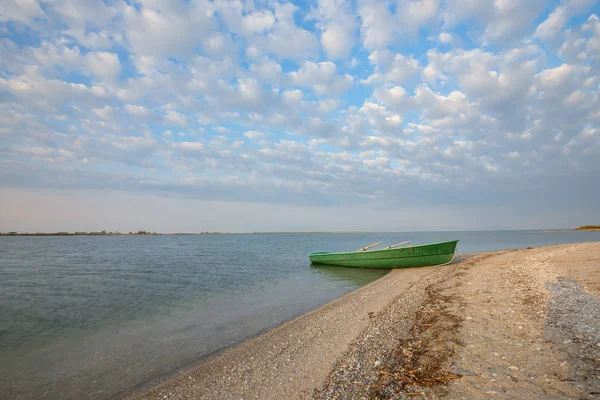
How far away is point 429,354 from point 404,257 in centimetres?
1748

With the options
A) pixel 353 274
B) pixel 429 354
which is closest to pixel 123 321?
pixel 429 354

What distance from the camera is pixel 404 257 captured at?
2184 centimetres

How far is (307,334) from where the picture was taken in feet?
26.8

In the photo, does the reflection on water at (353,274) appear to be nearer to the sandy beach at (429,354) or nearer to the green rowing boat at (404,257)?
the green rowing boat at (404,257)

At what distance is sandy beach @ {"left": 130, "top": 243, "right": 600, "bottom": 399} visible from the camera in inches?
171

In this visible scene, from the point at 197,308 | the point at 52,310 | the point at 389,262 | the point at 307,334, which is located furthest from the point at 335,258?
the point at 52,310

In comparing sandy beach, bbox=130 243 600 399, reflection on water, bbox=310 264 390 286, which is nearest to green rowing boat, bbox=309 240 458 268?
reflection on water, bbox=310 264 390 286

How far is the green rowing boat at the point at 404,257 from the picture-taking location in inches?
818

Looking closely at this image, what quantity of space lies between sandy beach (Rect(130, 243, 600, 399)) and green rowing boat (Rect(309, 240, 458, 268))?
35.4 feet

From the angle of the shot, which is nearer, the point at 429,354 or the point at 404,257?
the point at 429,354

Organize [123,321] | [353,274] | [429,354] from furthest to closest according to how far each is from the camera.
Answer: [353,274]
[123,321]
[429,354]

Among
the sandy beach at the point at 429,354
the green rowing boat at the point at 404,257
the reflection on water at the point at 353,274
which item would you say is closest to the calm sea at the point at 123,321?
the reflection on water at the point at 353,274

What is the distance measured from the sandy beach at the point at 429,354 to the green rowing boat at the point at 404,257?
10775 mm

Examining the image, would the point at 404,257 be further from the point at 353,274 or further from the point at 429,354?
→ the point at 429,354
